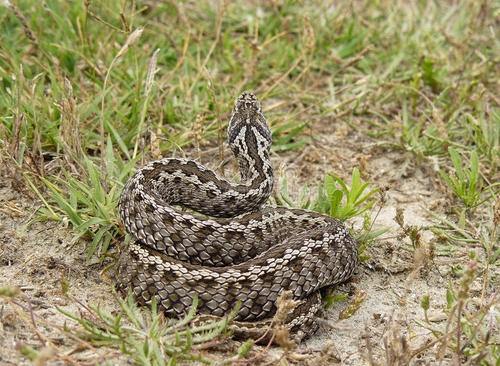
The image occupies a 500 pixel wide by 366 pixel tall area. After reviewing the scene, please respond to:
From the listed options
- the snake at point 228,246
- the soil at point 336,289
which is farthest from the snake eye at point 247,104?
the soil at point 336,289

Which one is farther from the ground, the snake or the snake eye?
the snake eye

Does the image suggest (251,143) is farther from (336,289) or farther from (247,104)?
(336,289)

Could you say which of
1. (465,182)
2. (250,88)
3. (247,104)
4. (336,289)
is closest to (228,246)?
(336,289)

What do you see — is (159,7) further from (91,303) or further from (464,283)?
(464,283)

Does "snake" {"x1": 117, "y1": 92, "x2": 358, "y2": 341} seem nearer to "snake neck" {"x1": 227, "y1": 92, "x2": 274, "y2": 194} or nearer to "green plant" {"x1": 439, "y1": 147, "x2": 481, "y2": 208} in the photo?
"snake neck" {"x1": 227, "y1": 92, "x2": 274, "y2": 194}

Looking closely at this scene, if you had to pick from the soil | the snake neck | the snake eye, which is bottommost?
the soil

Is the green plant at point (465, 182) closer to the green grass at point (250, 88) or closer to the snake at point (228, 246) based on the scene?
the green grass at point (250, 88)

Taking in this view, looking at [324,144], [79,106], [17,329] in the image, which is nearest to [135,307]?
[17,329]

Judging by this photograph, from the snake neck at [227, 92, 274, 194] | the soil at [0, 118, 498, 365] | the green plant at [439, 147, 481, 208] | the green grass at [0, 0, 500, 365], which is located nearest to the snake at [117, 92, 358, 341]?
the snake neck at [227, 92, 274, 194]
